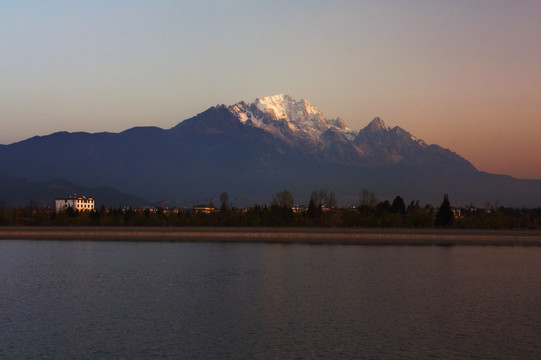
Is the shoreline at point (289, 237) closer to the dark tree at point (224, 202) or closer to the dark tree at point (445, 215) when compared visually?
the dark tree at point (445, 215)

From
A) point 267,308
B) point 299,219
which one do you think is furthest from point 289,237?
point 267,308

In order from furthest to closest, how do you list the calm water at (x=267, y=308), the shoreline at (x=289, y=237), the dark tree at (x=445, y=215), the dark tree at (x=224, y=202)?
the dark tree at (x=224, y=202)
the dark tree at (x=445, y=215)
the shoreline at (x=289, y=237)
the calm water at (x=267, y=308)

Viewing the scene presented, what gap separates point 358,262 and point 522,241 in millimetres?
32311

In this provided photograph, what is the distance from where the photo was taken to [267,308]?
2389 centimetres

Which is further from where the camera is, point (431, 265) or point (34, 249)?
point (34, 249)

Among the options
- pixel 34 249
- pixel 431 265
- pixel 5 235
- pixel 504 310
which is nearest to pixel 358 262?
pixel 431 265

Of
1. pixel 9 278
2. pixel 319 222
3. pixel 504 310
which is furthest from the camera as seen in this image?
pixel 319 222

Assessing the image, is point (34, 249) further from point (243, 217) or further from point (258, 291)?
point (243, 217)

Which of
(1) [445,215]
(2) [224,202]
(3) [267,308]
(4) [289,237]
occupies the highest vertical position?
(2) [224,202]

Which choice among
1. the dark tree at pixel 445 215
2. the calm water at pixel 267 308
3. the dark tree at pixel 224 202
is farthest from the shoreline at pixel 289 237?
the dark tree at pixel 224 202

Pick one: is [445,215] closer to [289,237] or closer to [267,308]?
[289,237]

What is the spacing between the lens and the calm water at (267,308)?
17844 millimetres

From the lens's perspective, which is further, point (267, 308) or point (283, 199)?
point (283, 199)

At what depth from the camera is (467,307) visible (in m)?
24.6
